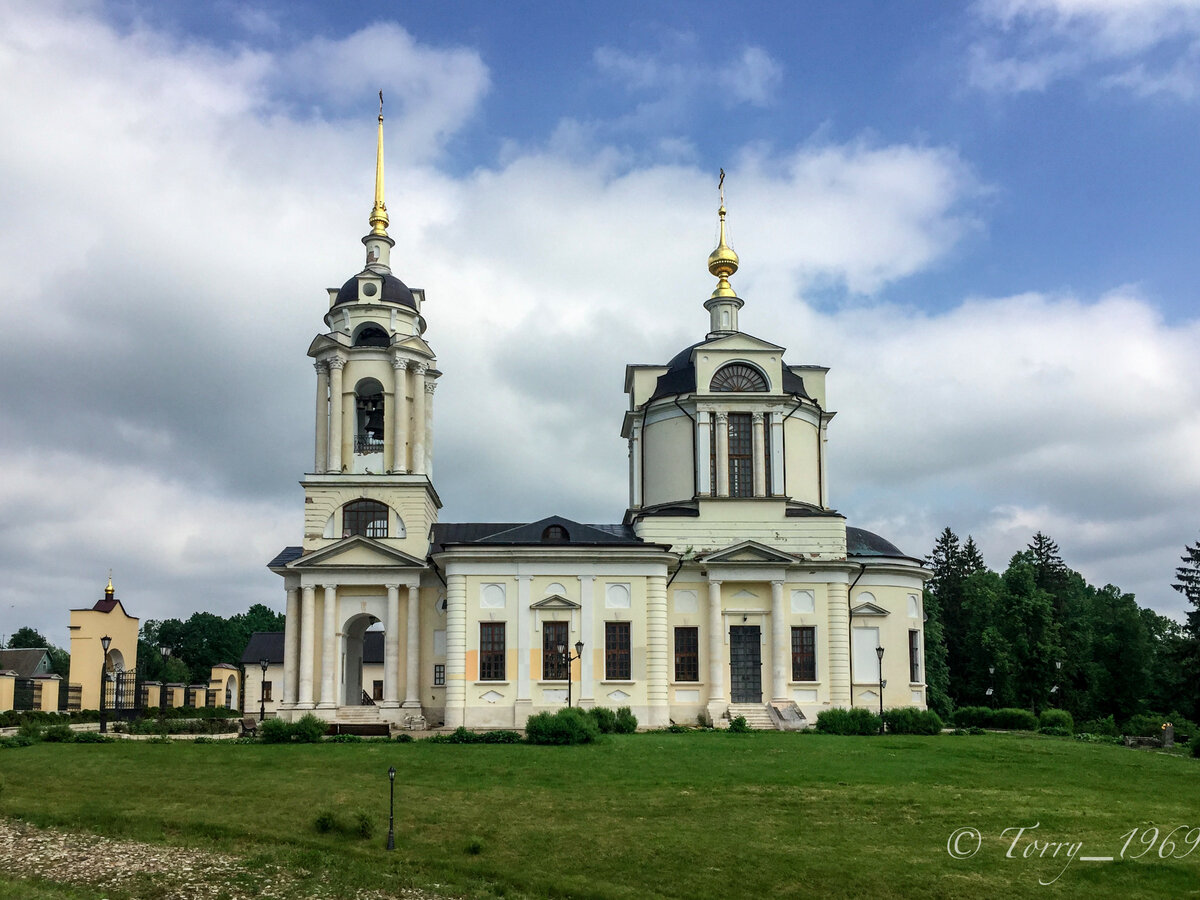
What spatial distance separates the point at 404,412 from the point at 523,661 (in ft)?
32.3

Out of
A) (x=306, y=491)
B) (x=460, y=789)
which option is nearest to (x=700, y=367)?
(x=306, y=491)

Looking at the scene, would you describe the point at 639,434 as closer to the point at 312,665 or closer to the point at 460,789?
the point at 312,665

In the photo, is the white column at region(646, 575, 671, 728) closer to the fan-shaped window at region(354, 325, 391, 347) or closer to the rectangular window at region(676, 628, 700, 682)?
the rectangular window at region(676, 628, 700, 682)

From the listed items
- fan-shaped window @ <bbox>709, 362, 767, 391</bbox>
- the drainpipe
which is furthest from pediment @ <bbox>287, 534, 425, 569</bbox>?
the drainpipe

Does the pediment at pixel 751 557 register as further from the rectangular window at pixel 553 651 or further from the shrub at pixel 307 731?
the shrub at pixel 307 731

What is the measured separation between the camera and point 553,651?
36250 mm

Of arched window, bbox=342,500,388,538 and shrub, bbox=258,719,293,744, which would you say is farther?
arched window, bbox=342,500,388,538

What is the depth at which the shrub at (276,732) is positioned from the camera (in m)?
28.9

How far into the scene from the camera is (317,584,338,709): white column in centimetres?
3634

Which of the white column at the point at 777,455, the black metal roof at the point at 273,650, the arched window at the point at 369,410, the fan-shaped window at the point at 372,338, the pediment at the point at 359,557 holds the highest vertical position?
the fan-shaped window at the point at 372,338

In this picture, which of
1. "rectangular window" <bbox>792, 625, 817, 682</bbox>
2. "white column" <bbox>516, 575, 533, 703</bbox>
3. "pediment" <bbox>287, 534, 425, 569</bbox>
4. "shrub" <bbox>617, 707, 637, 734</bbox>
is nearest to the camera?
"shrub" <bbox>617, 707, 637, 734</bbox>

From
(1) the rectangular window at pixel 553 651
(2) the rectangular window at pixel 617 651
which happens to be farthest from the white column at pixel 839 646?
(1) the rectangular window at pixel 553 651

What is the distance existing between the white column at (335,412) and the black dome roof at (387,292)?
2.66 metres

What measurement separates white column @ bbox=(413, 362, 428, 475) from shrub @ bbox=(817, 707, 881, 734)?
1598 centimetres
